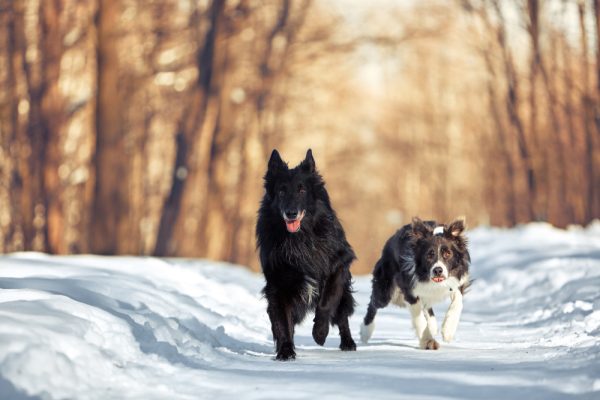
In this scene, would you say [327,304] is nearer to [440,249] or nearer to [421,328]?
[421,328]

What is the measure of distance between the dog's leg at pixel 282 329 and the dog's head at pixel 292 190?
76 cm

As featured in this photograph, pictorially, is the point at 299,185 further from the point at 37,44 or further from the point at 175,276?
the point at 37,44

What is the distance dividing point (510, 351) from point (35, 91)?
17.8 m

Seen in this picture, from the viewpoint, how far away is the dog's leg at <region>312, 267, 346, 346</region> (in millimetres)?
9234

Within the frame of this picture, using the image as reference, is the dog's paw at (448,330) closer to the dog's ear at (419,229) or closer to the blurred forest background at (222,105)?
the dog's ear at (419,229)

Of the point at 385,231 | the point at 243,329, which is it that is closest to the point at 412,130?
the point at 385,231

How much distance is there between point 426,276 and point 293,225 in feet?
5.65

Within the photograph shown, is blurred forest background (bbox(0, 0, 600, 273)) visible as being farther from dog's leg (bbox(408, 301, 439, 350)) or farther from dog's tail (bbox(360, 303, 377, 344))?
dog's leg (bbox(408, 301, 439, 350))

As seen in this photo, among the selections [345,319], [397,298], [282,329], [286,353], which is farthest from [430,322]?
[286,353]

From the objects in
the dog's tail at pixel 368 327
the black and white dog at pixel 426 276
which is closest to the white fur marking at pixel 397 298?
the black and white dog at pixel 426 276

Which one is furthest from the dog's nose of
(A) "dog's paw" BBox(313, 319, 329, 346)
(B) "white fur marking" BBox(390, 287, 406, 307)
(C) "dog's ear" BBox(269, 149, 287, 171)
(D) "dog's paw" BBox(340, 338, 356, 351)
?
(B) "white fur marking" BBox(390, 287, 406, 307)

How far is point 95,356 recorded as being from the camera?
6613 millimetres

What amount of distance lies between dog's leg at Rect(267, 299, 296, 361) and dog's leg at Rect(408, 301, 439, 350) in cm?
136

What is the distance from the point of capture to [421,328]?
9.45 m
